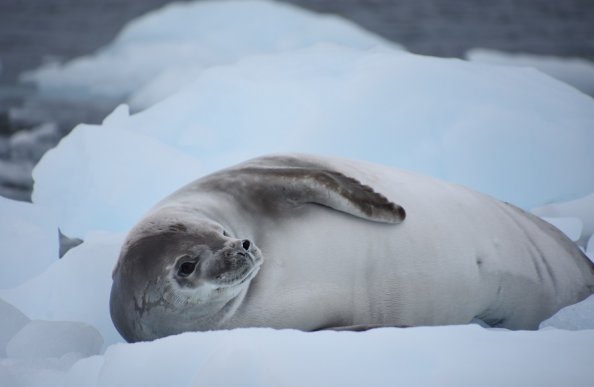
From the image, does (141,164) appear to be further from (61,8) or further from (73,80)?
(61,8)

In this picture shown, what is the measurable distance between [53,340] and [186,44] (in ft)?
26.2

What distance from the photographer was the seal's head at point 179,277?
101 inches

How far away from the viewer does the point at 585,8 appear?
18.9m

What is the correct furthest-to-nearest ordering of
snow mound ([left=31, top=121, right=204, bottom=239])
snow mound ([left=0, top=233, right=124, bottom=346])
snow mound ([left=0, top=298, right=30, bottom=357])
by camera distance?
snow mound ([left=31, top=121, right=204, bottom=239]) → snow mound ([left=0, top=233, right=124, bottom=346]) → snow mound ([left=0, top=298, right=30, bottom=357])

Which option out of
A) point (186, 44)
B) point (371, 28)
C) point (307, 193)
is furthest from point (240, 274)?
point (371, 28)

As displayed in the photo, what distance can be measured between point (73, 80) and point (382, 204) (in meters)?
8.60

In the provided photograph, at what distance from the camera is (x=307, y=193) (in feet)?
9.89

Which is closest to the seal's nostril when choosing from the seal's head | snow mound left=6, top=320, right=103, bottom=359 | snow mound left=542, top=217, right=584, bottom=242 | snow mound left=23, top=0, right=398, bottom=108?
the seal's head

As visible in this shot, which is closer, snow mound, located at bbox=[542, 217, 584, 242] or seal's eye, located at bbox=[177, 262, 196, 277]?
seal's eye, located at bbox=[177, 262, 196, 277]

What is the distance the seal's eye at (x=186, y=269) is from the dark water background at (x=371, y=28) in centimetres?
591

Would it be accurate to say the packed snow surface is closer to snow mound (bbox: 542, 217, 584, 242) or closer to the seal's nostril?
snow mound (bbox: 542, 217, 584, 242)

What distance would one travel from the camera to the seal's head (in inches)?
101

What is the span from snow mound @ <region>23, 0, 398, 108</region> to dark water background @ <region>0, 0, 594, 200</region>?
586 millimetres

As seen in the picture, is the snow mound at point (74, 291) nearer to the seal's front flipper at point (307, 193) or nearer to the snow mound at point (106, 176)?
the seal's front flipper at point (307, 193)
